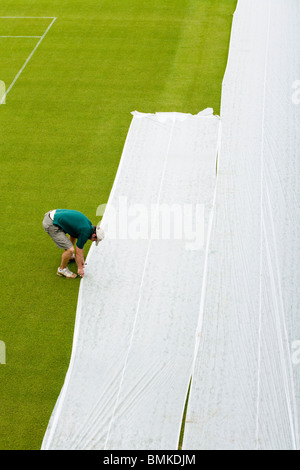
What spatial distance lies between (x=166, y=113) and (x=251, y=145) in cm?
138

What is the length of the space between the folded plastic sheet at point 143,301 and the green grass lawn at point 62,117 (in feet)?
0.62

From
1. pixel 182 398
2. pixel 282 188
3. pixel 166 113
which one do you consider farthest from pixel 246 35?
pixel 182 398

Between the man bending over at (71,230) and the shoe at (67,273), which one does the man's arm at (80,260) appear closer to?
the man bending over at (71,230)

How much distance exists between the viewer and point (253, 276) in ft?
17.9

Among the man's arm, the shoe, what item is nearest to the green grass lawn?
the shoe

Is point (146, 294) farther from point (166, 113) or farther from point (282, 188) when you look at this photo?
point (166, 113)

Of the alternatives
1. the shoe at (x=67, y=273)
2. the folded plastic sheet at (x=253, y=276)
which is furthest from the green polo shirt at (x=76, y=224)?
the folded plastic sheet at (x=253, y=276)

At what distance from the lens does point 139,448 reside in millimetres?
4156

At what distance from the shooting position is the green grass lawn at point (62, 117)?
16.0 feet

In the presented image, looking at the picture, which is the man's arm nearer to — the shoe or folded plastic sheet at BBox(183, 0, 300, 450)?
the shoe

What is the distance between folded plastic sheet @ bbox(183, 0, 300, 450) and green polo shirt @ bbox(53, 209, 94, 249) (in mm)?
1295

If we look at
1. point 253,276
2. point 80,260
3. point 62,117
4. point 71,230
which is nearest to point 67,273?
point 80,260

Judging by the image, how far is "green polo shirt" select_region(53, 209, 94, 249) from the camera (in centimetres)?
516

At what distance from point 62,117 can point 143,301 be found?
3.68m
